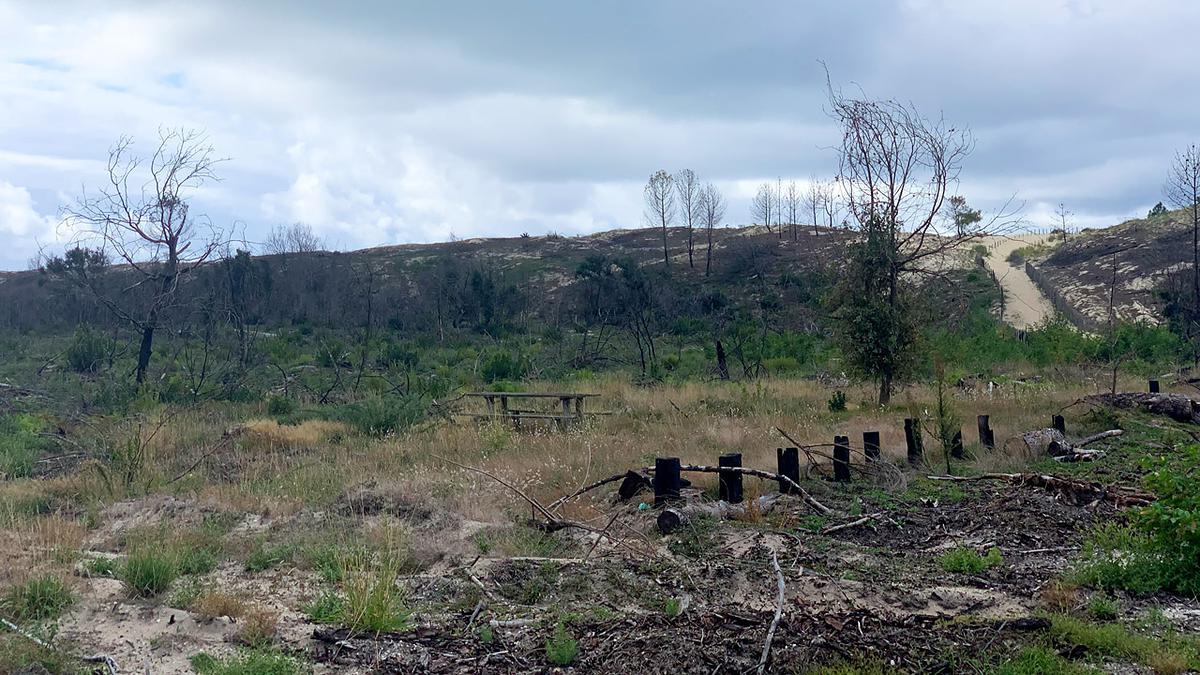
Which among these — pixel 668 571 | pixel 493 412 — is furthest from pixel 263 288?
pixel 668 571

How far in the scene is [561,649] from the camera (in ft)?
16.2

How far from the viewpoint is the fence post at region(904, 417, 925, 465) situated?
34.6 feet

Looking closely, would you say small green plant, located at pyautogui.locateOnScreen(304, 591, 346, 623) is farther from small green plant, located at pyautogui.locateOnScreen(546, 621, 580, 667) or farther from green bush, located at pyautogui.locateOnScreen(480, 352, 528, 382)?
green bush, located at pyautogui.locateOnScreen(480, 352, 528, 382)

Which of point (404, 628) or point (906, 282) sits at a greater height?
point (906, 282)

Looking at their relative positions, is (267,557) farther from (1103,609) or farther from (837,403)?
(837,403)

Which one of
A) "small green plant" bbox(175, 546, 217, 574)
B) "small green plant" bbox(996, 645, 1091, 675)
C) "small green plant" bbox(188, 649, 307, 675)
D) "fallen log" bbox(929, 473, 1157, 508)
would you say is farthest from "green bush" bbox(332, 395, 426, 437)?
"small green plant" bbox(996, 645, 1091, 675)

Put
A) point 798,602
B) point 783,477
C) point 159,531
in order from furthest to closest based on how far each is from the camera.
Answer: point 783,477, point 159,531, point 798,602

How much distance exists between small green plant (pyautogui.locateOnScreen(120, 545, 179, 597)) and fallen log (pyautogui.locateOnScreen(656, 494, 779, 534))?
12.1 ft

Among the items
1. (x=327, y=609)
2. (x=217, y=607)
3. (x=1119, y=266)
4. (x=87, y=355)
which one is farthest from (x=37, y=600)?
(x=1119, y=266)

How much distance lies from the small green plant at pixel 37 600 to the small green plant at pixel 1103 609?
6.20m

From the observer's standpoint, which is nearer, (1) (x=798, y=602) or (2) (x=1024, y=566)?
(1) (x=798, y=602)

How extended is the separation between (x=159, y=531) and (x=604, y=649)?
457 cm

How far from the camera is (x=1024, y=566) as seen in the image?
6.49 metres

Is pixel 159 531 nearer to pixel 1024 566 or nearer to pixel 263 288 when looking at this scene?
pixel 1024 566
